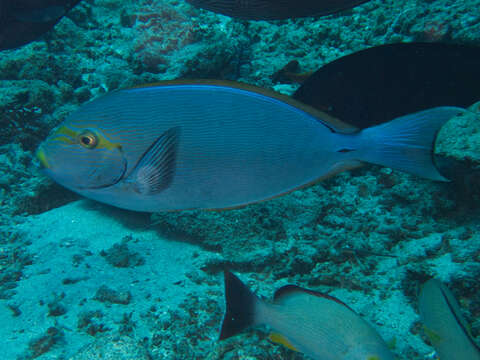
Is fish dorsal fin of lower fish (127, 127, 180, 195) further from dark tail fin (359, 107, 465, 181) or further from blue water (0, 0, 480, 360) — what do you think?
blue water (0, 0, 480, 360)

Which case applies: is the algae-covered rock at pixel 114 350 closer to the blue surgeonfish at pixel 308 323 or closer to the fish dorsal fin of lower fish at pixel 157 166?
the blue surgeonfish at pixel 308 323

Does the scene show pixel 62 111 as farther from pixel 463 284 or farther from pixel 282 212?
pixel 463 284

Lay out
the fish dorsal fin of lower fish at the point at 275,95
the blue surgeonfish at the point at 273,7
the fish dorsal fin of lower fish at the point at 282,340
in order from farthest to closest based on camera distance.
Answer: the blue surgeonfish at the point at 273,7
the fish dorsal fin of lower fish at the point at 282,340
the fish dorsal fin of lower fish at the point at 275,95

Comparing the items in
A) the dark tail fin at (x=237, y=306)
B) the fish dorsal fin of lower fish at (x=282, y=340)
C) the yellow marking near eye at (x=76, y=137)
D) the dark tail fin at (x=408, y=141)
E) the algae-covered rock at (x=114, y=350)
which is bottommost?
the algae-covered rock at (x=114, y=350)

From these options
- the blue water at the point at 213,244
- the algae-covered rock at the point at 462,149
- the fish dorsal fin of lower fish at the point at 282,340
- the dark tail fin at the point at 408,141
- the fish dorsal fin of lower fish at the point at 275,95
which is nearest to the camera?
the dark tail fin at the point at 408,141

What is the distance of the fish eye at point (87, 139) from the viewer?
3.55 ft

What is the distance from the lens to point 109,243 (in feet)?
9.02

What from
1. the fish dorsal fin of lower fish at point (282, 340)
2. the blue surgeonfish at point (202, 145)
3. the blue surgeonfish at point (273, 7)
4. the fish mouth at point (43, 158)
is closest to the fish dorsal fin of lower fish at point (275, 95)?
the blue surgeonfish at point (202, 145)

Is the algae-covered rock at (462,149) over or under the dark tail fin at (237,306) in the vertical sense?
over

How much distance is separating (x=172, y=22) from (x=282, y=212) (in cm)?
415

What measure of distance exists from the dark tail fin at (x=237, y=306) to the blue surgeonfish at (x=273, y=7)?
1429mm

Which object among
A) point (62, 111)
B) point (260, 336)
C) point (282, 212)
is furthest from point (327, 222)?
point (62, 111)

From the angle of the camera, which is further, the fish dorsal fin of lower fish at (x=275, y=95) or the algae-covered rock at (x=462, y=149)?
the algae-covered rock at (x=462, y=149)

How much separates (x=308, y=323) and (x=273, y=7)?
167 cm
